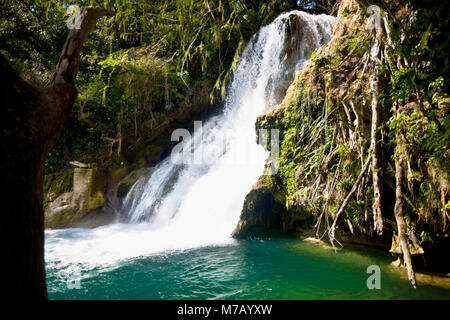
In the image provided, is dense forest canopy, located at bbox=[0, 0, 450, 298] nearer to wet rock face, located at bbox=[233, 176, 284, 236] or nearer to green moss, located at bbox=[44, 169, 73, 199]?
wet rock face, located at bbox=[233, 176, 284, 236]

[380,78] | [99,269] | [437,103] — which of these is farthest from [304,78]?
[99,269]

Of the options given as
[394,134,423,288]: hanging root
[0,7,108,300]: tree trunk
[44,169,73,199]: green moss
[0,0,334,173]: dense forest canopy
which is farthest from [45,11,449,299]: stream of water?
[0,7,108,300]: tree trunk

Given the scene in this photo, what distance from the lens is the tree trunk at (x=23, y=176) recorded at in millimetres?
1372

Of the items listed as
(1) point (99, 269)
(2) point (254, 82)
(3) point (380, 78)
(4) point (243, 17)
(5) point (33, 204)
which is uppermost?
(4) point (243, 17)

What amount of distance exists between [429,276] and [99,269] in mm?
5527

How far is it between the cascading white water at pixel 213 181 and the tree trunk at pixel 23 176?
4.21 metres

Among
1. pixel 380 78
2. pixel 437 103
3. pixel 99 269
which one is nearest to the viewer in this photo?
pixel 437 103

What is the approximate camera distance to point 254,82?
409 inches

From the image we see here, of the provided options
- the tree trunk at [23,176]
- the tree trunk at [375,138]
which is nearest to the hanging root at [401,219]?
the tree trunk at [375,138]

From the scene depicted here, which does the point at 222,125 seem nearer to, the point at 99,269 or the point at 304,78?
the point at 304,78

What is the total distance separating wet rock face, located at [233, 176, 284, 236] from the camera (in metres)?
6.62

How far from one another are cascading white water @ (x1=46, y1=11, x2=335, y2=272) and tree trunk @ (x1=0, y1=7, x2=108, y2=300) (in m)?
4.21

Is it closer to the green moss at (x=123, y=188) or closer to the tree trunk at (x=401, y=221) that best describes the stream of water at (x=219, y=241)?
the green moss at (x=123, y=188)

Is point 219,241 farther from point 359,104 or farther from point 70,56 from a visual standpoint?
point 70,56
